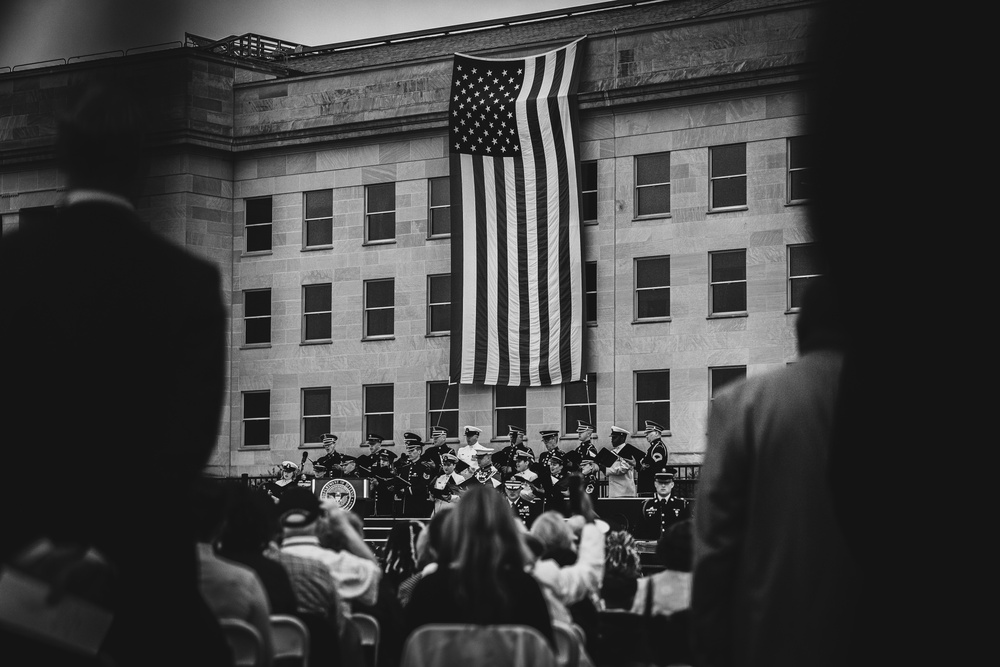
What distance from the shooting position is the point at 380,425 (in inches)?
1777

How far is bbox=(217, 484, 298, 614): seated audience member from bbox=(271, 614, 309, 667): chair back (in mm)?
437

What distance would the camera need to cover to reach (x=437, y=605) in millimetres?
6375

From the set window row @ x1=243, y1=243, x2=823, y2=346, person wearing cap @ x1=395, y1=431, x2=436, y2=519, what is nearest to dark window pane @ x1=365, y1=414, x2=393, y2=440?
window row @ x1=243, y1=243, x2=823, y2=346

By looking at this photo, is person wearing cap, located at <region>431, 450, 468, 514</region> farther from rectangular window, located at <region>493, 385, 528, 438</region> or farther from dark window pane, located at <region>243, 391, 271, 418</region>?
dark window pane, located at <region>243, 391, 271, 418</region>

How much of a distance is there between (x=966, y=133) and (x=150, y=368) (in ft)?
5.45

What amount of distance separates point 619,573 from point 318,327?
36.0 metres

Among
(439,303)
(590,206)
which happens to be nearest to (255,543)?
(590,206)

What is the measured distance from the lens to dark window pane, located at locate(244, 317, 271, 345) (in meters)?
47.4

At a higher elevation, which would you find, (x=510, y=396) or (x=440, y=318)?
(x=440, y=318)

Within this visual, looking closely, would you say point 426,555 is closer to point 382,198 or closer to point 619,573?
point 619,573

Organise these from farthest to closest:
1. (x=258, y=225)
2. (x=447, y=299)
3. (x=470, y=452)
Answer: (x=258, y=225)
(x=447, y=299)
(x=470, y=452)

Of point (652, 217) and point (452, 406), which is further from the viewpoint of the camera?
point (452, 406)

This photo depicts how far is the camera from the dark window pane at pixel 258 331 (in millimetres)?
47406

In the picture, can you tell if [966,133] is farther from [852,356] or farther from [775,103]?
[775,103]
